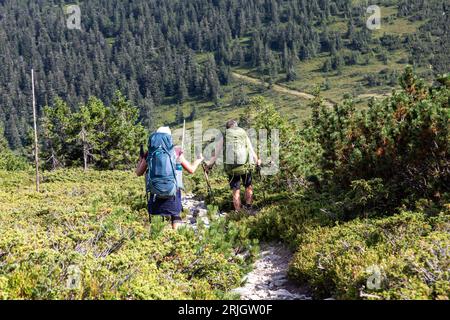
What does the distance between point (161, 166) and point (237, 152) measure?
10.5ft

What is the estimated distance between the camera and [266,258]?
8.85 metres

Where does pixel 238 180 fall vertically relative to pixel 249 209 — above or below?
above

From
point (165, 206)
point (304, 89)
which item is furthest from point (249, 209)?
point (304, 89)

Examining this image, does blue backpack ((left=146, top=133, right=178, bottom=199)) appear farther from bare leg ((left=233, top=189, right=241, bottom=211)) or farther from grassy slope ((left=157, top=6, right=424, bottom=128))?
grassy slope ((left=157, top=6, right=424, bottom=128))

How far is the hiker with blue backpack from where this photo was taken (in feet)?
26.3

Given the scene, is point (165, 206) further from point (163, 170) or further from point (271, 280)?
point (271, 280)

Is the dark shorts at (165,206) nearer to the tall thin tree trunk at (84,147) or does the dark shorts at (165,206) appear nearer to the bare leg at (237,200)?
the bare leg at (237,200)

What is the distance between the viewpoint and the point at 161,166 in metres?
8.00

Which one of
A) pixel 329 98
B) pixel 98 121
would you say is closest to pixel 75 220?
pixel 98 121

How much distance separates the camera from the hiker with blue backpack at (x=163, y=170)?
802 centimetres

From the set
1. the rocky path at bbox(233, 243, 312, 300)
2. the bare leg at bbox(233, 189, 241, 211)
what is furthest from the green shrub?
the bare leg at bbox(233, 189, 241, 211)

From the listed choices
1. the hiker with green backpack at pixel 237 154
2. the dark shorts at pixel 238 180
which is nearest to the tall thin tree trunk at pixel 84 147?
the dark shorts at pixel 238 180

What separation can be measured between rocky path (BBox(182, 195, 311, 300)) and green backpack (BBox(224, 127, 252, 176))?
2128 millimetres
